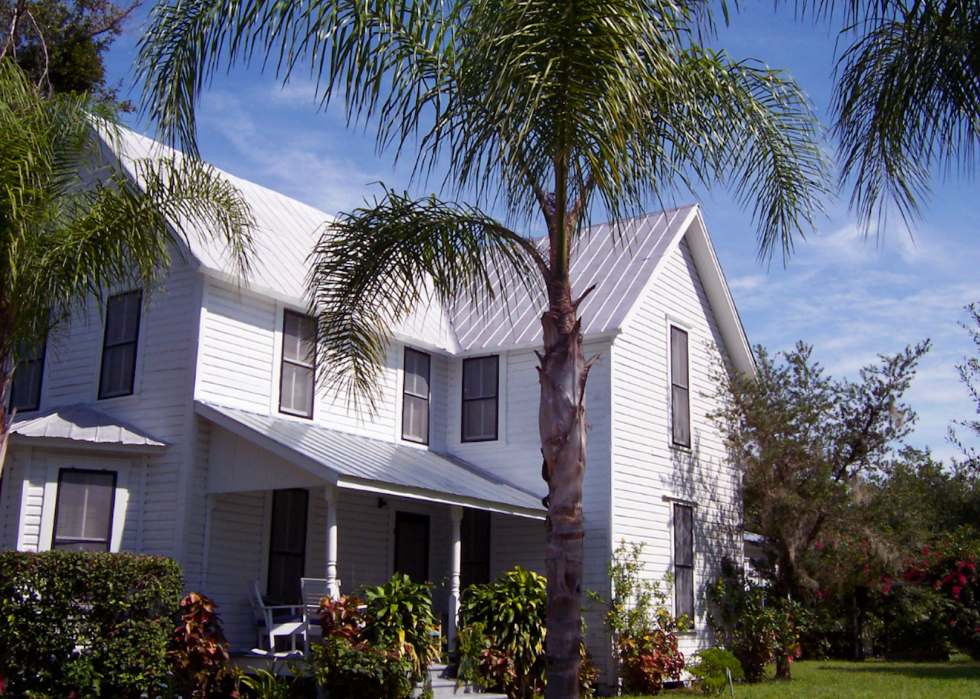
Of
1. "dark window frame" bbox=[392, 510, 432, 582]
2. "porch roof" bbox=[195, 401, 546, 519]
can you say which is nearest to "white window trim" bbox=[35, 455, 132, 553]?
"porch roof" bbox=[195, 401, 546, 519]

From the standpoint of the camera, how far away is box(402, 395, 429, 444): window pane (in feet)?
58.5

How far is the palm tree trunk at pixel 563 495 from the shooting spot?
8031 millimetres

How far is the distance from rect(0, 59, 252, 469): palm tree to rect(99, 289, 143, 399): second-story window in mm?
3318

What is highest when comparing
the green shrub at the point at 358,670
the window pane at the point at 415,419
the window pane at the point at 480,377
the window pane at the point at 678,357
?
the window pane at the point at 678,357

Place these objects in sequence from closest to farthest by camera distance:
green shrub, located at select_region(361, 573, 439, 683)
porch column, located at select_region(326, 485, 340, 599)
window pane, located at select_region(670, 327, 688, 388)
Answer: green shrub, located at select_region(361, 573, 439, 683), porch column, located at select_region(326, 485, 340, 599), window pane, located at select_region(670, 327, 688, 388)

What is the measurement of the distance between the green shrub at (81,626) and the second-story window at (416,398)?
679 centimetres

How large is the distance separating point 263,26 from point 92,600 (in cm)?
676

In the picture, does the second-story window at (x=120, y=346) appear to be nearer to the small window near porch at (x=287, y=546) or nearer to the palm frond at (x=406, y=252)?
the small window near porch at (x=287, y=546)

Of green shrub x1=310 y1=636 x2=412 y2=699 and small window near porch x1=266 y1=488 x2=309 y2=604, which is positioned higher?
small window near porch x1=266 y1=488 x2=309 y2=604

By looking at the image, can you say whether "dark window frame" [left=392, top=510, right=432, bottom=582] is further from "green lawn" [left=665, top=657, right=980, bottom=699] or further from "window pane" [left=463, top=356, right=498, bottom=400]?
"green lawn" [left=665, top=657, right=980, bottom=699]

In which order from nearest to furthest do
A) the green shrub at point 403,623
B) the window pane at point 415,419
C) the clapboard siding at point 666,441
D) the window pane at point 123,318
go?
1. the green shrub at point 403,623
2. the window pane at point 123,318
3. the clapboard siding at point 666,441
4. the window pane at point 415,419

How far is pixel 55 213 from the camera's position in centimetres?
1081

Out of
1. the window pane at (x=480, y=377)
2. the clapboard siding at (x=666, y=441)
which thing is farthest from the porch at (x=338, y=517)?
the clapboard siding at (x=666, y=441)

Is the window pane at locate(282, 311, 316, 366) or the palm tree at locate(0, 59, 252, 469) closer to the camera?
the palm tree at locate(0, 59, 252, 469)
